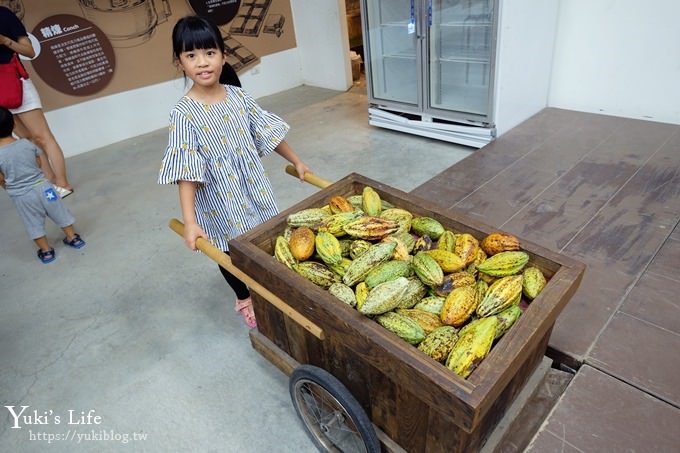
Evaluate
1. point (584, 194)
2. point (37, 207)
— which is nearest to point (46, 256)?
point (37, 207)

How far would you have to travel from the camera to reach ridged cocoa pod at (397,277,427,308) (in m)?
1.26

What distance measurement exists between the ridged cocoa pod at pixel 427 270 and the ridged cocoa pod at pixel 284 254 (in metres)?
0.40

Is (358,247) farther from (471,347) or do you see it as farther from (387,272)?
(471,347)

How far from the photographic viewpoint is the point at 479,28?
391 centimetres

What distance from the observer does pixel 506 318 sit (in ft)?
3.81

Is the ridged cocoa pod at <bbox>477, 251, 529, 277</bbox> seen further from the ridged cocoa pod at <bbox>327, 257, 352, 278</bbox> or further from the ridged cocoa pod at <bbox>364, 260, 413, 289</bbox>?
the ridged cocoa pod at <bbox>327, 257, 352, 278</bbox>

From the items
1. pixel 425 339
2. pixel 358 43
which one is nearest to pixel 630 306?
pixel 425 339

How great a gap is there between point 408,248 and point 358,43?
7.74 m

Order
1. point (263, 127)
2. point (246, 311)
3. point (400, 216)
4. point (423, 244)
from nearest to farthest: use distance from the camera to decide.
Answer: point (423, 244) < point (400, 216) < point (263, 127) < point (246, 311)

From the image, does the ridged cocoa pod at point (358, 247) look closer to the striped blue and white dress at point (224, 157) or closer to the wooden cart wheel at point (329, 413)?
the wooden cart wheel at point (329, 413)

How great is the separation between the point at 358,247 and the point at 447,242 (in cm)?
30

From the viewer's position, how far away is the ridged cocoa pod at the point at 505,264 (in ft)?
4.27

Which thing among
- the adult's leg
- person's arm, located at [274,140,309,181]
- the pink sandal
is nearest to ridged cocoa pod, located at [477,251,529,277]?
person's arm, located at [274,140,309,181]

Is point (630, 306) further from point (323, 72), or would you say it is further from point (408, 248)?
point (323, 72)
